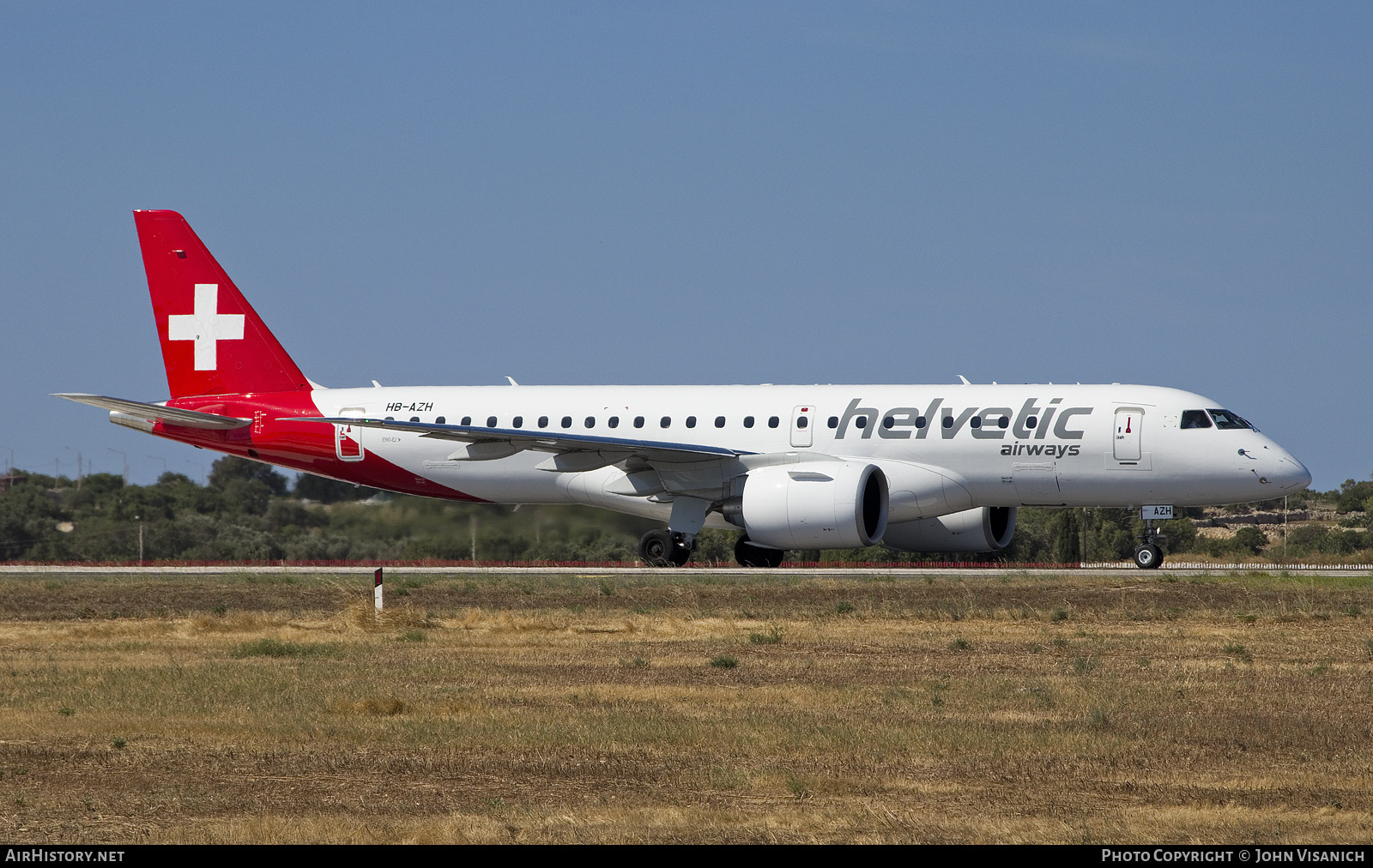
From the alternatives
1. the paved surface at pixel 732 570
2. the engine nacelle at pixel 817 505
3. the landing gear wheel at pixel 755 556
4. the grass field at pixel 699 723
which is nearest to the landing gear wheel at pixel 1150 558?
the paved surface at pixel 732 570

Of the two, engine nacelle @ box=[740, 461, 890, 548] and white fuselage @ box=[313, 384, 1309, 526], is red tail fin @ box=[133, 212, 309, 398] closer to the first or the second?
white fuselage @ box=[313, 384, 1309, 526]

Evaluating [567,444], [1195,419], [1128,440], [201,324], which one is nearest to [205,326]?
[201,324]

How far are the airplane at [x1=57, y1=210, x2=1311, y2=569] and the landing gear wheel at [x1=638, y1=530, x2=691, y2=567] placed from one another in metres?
0.04

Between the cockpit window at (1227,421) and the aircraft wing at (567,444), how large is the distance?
9012 mm

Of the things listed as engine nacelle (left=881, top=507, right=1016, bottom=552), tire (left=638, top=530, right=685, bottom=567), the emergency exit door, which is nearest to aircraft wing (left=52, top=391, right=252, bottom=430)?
tire (left=638, top=530, right=685, bottom=567)

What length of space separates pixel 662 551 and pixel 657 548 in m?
0.15

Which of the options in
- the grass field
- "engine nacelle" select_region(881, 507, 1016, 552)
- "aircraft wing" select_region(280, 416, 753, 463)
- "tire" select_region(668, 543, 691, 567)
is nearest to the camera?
the grass field

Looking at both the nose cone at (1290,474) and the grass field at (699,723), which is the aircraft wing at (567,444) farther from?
the nose cone at (1290,474)

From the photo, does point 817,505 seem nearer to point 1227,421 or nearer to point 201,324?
point 1227,421

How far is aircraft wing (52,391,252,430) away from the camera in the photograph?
105ft

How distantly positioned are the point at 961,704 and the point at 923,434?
56.2ft

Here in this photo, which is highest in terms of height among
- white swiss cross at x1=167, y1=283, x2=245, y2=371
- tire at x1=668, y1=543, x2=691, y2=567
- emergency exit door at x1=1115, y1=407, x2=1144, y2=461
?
white swiss cross at x1=167, y1=283, x2=245, y2=371

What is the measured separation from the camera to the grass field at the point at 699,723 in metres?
8.55

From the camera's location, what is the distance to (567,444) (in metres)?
29.8
